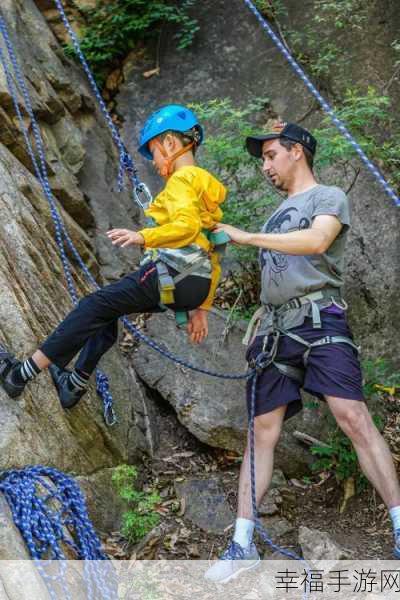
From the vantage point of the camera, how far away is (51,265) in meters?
5.34

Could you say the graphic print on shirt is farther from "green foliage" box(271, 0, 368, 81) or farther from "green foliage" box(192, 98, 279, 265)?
"green foliage" box(271, 0, 368, 81)

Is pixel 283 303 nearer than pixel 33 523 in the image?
No

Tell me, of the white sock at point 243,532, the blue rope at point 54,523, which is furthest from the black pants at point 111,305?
the white sock at point 243,532

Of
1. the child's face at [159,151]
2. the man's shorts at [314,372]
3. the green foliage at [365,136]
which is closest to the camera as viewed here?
the man's shorts at [314,372]

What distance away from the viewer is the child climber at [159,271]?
13.2ft

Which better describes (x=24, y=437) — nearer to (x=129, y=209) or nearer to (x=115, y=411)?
(x=115, y=411)

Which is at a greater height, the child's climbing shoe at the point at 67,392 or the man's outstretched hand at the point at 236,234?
the man's outstretched hand at the point at 236,234

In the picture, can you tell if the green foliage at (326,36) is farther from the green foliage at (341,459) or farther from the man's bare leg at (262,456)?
the man's bare leg at (262,456)

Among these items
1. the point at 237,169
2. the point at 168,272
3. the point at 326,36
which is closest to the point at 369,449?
the point at 168,272

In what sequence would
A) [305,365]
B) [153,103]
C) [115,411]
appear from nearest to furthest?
[305,365], [115,411], [153,103]

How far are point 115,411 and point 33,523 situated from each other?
1.94m

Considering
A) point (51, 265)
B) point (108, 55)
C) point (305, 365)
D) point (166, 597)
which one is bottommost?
point (166, 597)

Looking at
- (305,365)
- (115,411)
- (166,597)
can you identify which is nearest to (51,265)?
(115,411)

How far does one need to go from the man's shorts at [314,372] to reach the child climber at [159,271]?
0.64 meters
